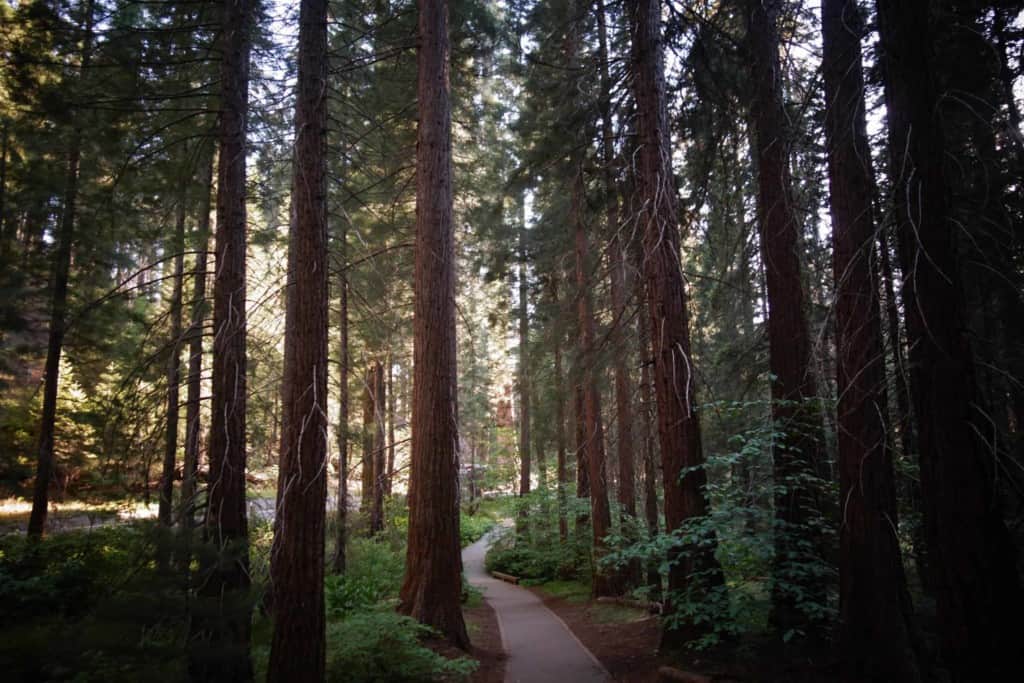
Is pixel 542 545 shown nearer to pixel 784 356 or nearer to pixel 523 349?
pixel 523 349

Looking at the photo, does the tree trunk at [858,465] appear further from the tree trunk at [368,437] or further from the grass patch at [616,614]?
the tree trunk at [368,437]

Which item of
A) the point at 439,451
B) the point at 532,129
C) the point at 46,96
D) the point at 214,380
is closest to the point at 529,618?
the point at 439,451

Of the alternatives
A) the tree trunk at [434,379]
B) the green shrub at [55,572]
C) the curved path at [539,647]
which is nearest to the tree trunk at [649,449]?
the curved path at [539,647]

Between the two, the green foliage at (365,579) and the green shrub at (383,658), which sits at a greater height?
the green shrub at (383,658)

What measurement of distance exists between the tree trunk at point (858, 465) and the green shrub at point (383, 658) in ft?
13.6

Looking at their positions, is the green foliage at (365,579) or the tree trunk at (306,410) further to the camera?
the green foliage at (365,579)

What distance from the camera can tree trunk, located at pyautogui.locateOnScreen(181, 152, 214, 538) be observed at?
220 inches

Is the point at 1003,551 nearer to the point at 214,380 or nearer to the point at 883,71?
the point at 883,71

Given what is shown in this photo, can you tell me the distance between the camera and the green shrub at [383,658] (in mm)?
5758

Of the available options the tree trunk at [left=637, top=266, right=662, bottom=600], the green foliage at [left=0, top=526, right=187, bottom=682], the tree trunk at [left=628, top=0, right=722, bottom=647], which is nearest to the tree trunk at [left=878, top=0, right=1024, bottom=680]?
the tree trunk at [left=628, top=0, right=722, bottom=647]

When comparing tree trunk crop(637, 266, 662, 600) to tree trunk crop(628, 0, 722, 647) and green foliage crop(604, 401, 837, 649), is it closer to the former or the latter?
tree trunk crop(628, 0, 722, 647)

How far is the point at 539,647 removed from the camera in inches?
340

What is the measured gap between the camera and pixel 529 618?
11125mm

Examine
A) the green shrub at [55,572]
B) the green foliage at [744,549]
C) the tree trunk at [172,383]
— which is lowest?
the green shrub at [55,572]
